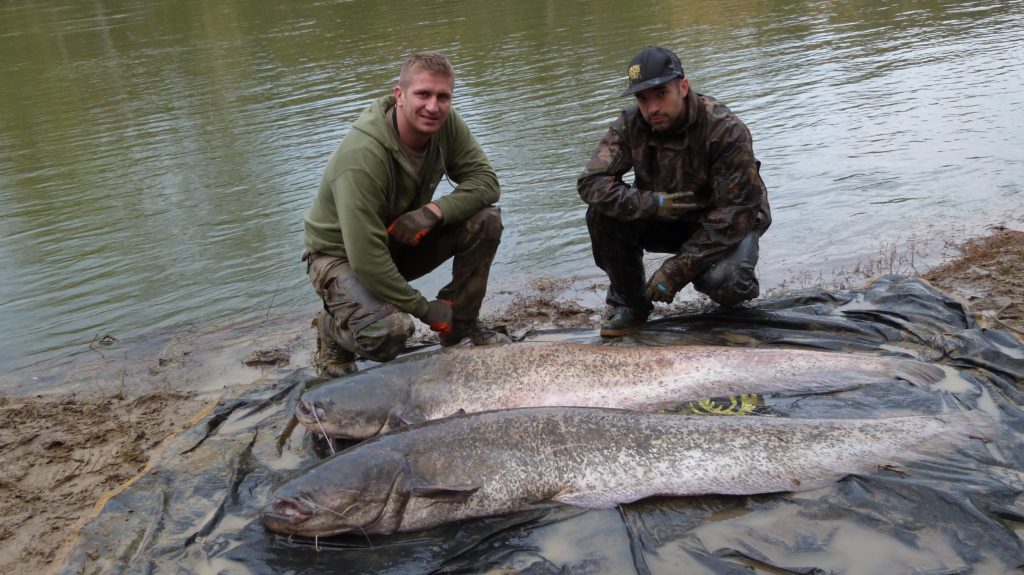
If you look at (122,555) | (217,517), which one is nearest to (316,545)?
(217,517)

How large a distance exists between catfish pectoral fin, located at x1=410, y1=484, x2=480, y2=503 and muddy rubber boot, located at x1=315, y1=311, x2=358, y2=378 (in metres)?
1.89

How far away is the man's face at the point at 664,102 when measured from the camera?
16.2 feet

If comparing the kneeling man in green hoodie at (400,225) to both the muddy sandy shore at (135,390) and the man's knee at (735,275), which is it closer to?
the muddy sandy shore at (135,390)

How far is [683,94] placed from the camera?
5.03m

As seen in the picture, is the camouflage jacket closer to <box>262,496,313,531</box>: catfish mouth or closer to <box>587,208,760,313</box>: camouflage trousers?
<box>587,208,760,313</box>: camouflage trousers

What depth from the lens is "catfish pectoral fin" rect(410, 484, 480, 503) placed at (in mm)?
3408

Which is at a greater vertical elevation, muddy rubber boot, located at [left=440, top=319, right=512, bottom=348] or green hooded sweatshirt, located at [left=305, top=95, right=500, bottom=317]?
green hooded sweatshirt, located at [left=305, top=95, right=500, bottom=317]

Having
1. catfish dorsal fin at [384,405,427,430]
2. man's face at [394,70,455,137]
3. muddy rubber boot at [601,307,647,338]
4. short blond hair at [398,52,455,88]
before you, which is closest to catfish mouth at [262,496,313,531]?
catfish dorsal fin at [384,405,427,430]

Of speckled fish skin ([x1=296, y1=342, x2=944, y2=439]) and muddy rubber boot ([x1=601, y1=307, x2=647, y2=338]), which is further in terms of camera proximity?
muddy rubber boot ([x1=601, y1=307, x2=647, y2=338])

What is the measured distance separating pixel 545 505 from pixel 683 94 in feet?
8.86

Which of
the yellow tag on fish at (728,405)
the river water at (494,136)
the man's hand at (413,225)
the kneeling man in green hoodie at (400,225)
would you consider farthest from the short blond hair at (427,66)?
the river water at (494,136)

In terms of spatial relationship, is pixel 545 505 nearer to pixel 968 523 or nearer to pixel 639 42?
pixel 968 523

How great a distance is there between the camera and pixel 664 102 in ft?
16.2

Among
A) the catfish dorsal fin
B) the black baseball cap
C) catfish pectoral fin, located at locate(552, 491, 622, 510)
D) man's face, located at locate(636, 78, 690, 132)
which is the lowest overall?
catfish pectoral fin, located at locate(552, 491, 622, 510)
